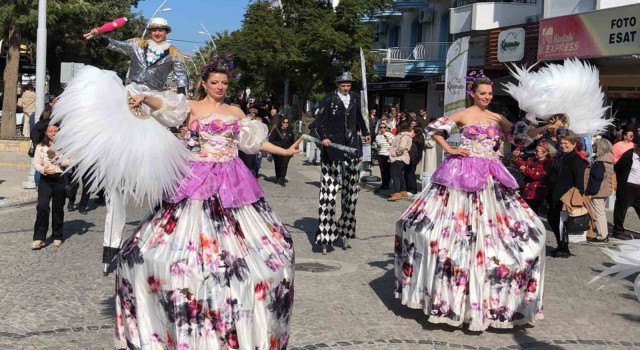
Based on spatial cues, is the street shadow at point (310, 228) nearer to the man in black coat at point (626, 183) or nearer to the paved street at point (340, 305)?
the paved street at point (340, 305)

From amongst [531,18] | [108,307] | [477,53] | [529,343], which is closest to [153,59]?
[108,307]

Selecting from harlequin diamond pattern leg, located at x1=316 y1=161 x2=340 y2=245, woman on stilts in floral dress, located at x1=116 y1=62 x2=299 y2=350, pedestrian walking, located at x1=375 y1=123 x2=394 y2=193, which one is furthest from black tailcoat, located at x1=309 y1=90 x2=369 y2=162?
pedestrian walking, located at x1=375 y1=123 x2=394 y2=193

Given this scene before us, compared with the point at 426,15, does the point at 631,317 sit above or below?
below

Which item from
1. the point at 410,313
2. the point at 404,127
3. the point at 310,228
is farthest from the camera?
the point at 404,127

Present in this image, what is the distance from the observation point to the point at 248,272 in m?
4.44

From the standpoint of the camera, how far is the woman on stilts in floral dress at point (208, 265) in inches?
171

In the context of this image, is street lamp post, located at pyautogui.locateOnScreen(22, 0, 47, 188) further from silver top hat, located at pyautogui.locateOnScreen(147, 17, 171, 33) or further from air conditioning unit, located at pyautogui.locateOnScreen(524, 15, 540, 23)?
air conditioning unit, located at pyautogui.locateOnScreen(524, 15, 540, 23)

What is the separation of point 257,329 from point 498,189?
272 cm

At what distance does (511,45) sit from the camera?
76.4 feet

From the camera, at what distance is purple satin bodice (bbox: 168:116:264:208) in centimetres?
478

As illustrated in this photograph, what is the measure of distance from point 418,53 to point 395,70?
1.87 m

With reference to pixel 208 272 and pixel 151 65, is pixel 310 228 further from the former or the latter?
pixel 208 272

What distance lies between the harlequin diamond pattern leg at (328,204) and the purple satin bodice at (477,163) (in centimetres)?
260

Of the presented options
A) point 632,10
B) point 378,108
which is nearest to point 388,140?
point 632,10
